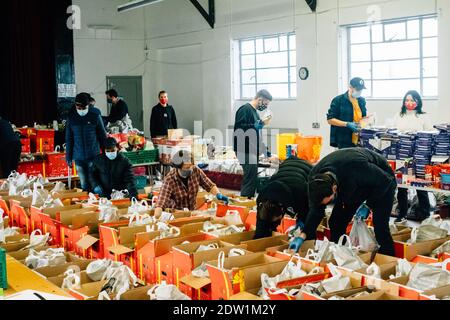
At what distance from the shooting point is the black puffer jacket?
6.28 metres

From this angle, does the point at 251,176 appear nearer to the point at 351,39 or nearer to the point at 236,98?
the point at 351,39

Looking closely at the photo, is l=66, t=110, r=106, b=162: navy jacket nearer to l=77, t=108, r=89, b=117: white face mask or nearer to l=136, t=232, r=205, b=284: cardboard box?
l=77, t=108, r=89, b=117: white face mask

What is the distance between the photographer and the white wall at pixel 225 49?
956 centimetres

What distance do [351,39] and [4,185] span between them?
6.10 metres

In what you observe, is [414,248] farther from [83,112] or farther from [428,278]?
[83,112]

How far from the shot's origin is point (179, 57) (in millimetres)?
14320

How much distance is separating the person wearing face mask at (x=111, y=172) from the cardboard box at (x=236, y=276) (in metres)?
3.21

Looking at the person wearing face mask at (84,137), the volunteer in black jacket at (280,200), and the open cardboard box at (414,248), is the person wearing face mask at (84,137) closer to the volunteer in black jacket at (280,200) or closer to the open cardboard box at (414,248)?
the volunteer in black jacket at (280,200)

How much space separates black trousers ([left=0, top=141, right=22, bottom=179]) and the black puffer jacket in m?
2.23

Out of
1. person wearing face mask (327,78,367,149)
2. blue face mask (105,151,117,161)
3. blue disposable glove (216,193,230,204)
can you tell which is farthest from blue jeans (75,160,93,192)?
person wearing face mask (327,78,367,149)

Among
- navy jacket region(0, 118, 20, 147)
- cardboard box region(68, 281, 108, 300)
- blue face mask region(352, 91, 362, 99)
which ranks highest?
blue face mask region(352, 91, 362, 99)

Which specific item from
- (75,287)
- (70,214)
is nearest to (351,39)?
(70,214)

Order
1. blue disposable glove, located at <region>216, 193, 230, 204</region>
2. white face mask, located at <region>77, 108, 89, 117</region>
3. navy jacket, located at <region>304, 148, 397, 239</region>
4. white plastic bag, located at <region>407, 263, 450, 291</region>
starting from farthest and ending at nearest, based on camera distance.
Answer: white face mask, located at <region>77, 108, 89, 117</region> → blue disposable glove, located at <region>216, 193, 230, 204</region> → navy jacket, located at <region>304, 148, 397, 239</region> → white plastic bag, located at <region>407, 263, 450, 291</region>

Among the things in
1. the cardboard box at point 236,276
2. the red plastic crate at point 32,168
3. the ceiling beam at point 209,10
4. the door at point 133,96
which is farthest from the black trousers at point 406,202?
the door at point 133,96
